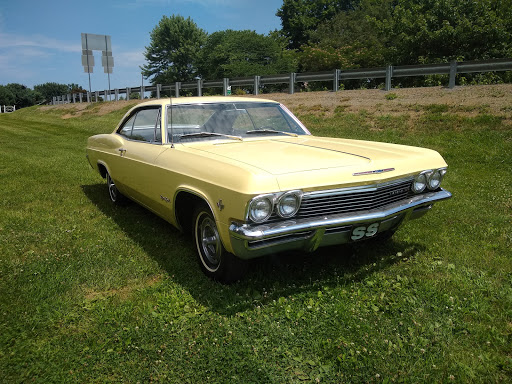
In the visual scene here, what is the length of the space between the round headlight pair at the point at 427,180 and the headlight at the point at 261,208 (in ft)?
4.61

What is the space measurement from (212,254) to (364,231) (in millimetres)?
1256

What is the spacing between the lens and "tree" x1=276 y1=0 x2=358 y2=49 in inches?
1907

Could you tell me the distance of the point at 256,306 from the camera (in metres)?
3.10

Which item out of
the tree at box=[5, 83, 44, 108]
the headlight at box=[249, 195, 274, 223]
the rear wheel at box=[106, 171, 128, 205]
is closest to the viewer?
the headlight at box=[249, 195, 274, 223]

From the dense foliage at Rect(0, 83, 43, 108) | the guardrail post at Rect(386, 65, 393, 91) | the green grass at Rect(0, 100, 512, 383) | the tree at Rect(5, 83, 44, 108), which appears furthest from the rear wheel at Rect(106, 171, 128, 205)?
the tree at Rect(5, 83, 44, 108)

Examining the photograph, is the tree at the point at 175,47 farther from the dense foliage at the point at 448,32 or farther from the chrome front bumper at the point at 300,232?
the chrome front bumper at the point at 300,232

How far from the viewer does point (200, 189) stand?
3215mm

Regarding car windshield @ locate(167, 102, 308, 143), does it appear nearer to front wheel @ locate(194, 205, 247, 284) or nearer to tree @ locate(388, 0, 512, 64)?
front wheel @ locate(194, 205, 247, 284)

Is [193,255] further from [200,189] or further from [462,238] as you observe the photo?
[462,238]

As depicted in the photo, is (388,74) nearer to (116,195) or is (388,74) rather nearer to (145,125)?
(116,195)

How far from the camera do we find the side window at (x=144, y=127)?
14.1 ft

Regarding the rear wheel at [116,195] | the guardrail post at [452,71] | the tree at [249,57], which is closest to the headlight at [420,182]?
the rear wheel at [116,195]

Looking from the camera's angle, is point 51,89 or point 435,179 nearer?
point 435,179

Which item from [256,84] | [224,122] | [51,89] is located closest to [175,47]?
[256,84]
